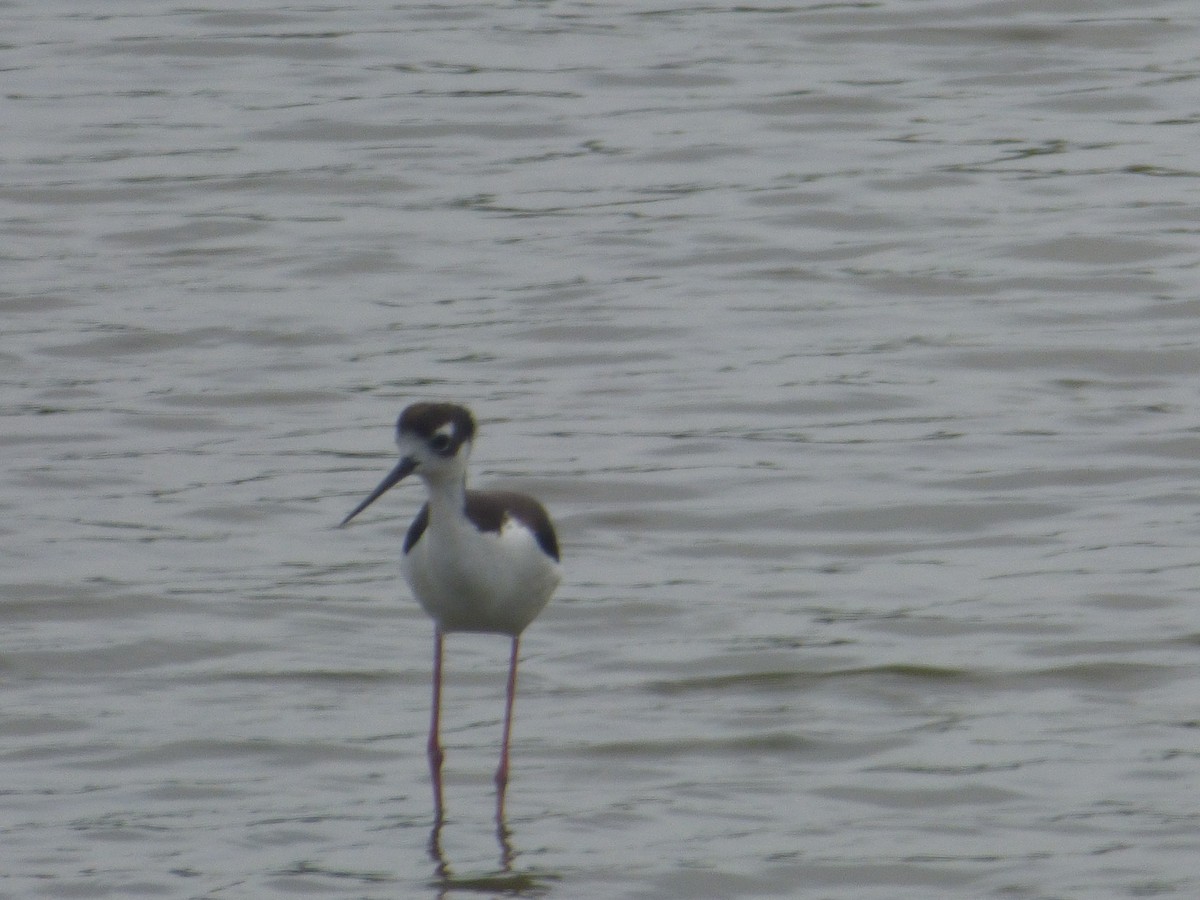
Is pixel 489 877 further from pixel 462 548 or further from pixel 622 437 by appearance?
pixel 622 437

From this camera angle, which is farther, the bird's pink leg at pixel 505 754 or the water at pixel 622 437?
the bird's pink leg at pixel 505 754

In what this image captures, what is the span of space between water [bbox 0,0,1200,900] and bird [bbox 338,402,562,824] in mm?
468

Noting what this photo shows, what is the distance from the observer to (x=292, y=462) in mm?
10617

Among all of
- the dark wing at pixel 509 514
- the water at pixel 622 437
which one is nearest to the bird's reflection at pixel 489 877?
the water at pixel 622 437

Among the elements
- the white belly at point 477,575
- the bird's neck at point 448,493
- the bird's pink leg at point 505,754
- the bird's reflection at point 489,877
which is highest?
the bird's neck at point 448,493

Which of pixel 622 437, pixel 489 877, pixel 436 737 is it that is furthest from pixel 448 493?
pixel 622 437

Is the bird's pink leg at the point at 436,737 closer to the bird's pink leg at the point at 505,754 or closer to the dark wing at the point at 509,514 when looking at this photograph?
the bird's pink leg at the point at 505,754

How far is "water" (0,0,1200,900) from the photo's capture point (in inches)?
293

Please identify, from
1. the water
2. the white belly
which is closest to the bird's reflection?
the water

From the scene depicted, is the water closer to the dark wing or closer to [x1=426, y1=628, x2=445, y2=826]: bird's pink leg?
[x1=426, y1=628, x2=445, y2=826]: bird's pink leg

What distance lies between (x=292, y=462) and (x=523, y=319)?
2031 mm

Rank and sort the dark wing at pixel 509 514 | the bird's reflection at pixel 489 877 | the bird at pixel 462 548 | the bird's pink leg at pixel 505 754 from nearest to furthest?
the bird's reflection at pixel 489 877
the bird at pixel 462 548
the dark wing at pixel 509 514
the bird's pink leg at pixel 505 754

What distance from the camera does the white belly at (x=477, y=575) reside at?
24.2 ft

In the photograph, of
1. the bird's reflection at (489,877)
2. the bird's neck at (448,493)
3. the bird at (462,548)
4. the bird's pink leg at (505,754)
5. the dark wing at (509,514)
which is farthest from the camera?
the bird's pink leg at (505,754)
